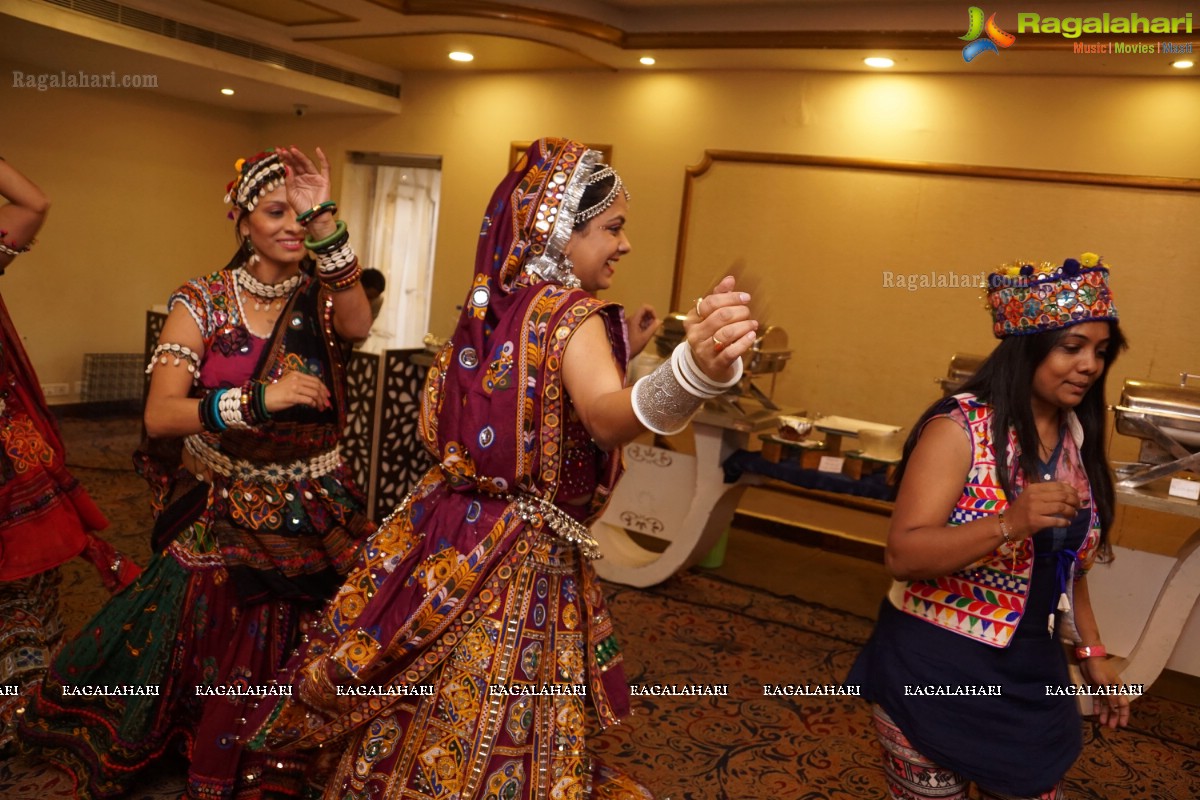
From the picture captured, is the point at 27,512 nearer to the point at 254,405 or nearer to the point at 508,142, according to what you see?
the point at 254,405

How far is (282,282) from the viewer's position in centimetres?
244

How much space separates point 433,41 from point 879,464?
378 centimetres

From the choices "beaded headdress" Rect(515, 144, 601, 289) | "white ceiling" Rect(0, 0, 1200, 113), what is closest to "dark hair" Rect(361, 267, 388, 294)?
"white ceiling" Rect(0, 0, 1200, 113)

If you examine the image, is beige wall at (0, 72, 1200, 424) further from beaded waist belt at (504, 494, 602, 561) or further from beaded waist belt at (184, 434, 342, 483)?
beaded waist belt at (504, 494, 602, 561)

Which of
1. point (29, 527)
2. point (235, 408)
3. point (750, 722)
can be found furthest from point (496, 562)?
point (750, 722)

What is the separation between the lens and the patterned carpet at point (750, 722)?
9.16 feet

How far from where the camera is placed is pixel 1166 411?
10.9 feet

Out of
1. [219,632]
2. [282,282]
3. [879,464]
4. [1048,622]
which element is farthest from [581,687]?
[879,464]

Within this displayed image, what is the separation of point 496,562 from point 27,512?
4.96 feet

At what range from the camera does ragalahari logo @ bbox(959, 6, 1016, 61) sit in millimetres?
4504

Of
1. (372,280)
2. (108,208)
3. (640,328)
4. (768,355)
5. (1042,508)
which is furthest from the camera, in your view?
(108,208)

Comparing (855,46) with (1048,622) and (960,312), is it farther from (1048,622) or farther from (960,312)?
(1048,622)

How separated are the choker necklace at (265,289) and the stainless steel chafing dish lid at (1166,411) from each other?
9.06 feet

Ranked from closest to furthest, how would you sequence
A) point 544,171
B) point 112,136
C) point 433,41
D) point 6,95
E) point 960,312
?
point 544,171
point 960,312
point 433,41
point 6,95
point 112,136
